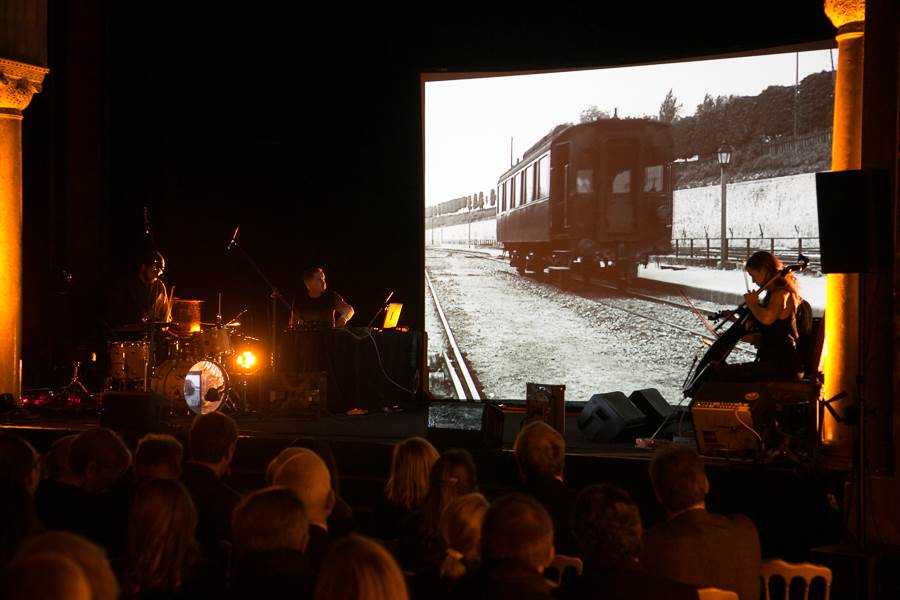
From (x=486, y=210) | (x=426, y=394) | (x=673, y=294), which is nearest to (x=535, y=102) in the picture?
(x=486, y=210)

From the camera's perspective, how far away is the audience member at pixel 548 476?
396 cm

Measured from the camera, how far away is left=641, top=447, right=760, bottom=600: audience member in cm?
307

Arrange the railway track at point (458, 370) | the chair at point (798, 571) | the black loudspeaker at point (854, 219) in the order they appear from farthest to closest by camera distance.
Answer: the railway track at point (458, 370) < the black loudspeaker at point (854, 219) < the chair at point (798, 571)

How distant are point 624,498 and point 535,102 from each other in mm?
7174

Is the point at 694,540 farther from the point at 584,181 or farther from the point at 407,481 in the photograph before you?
the point at 584,181

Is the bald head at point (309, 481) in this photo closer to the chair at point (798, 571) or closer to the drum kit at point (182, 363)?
the chair at point (798, 571)

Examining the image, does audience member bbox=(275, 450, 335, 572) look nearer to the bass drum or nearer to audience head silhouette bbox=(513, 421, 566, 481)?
audience head silhouette bbox=(513, 421, 566, 481)

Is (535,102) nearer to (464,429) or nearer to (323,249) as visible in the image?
(323,249)

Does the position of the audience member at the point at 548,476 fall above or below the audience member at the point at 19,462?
below

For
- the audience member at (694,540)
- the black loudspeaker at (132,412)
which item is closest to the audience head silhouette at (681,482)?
the audience member at (694,540)

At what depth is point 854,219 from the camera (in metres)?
4.84

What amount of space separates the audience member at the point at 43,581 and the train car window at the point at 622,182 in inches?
318

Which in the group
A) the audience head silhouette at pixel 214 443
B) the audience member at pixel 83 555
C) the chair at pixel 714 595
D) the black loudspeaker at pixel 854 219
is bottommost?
the chair at pixel 714 595

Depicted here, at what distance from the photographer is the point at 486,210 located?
999 centimetres
